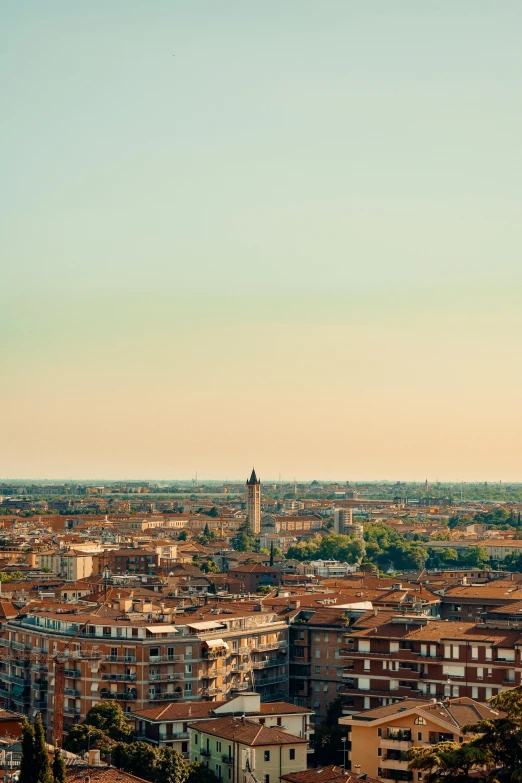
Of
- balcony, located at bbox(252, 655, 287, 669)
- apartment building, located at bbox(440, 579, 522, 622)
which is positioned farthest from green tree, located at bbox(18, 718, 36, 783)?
apartment building, located at bbox(440, 579, 522, 622)

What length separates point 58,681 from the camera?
49094 millimetres

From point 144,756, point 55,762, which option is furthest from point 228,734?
point 55,762

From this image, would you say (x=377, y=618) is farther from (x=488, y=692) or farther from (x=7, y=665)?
(x=7, y=665)

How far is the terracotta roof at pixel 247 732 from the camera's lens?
1459 inches

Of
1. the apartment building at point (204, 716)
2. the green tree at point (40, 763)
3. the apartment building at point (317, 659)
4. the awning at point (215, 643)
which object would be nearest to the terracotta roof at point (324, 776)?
the apartment building at point (204, 716)

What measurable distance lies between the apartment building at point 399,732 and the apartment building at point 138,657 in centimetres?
1183

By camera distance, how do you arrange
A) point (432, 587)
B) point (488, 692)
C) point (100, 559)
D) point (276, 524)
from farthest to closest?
1. point (276, 524)
2. point (100, 559)
3. point (432, 587)
4. point (488, 692)

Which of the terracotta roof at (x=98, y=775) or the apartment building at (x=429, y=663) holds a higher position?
the apartment building at (x=429, y=663)

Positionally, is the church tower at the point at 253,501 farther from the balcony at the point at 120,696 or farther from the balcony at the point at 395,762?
the balcony at the point at 395,762

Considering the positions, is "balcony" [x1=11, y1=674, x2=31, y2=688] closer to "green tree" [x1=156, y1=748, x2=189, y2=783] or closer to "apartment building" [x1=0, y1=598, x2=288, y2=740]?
"apartment building" [x1=0, y1=598, x2=288, y2=740]

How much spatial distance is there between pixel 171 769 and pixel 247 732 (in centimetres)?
221

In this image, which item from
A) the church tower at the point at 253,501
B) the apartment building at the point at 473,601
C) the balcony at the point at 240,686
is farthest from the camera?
the church tower at the point at 253,501

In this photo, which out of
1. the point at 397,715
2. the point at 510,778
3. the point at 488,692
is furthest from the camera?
the point at 488,692

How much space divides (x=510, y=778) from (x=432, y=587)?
48.6 metres
